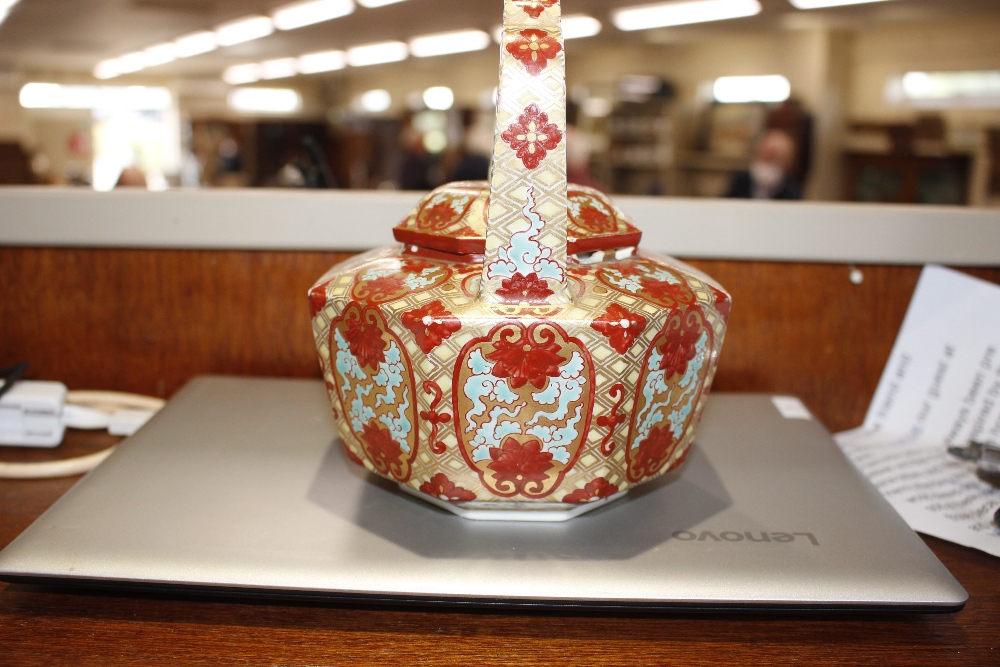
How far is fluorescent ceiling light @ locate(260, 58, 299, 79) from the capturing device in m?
8.41

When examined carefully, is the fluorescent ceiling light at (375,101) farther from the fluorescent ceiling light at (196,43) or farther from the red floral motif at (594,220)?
the red floral motif at (594,220)

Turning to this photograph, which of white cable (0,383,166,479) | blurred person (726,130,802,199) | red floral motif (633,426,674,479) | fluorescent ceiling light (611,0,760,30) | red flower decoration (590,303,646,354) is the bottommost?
white cable (0,383,166,479)

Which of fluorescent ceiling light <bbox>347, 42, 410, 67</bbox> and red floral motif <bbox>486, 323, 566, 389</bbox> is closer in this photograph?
red floral motif <bbox>486, 323, 566, 389</bbox>

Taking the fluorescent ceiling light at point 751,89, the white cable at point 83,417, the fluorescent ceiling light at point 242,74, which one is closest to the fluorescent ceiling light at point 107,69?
the fluorescent ceiling light at point 242,74

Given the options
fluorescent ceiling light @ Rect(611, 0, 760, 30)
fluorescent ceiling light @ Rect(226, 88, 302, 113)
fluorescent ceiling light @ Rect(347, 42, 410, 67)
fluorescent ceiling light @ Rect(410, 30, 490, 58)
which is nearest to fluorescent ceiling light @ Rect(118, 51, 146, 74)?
fluorescent ceiling light @ Rect(226, 88, 302, 113)

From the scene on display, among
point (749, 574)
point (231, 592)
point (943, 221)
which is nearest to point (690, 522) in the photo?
point (749, 574)

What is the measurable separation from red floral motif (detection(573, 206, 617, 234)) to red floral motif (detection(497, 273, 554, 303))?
65 mm

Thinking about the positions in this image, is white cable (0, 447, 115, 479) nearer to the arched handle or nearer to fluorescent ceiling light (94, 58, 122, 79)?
the arched handle

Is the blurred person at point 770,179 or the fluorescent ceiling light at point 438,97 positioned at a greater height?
the fluorescent ceiling light at point 438,97

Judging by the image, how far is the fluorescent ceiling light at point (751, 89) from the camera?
597 cm

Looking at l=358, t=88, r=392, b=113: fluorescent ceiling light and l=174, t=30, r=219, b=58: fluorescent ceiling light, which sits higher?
l=358, t=88, r=392, b=113: fluorescent ceiling light

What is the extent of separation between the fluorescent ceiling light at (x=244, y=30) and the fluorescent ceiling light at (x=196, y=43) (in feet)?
0.23

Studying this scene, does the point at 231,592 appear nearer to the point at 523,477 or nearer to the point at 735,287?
the point at 523,477

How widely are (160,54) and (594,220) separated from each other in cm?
803
